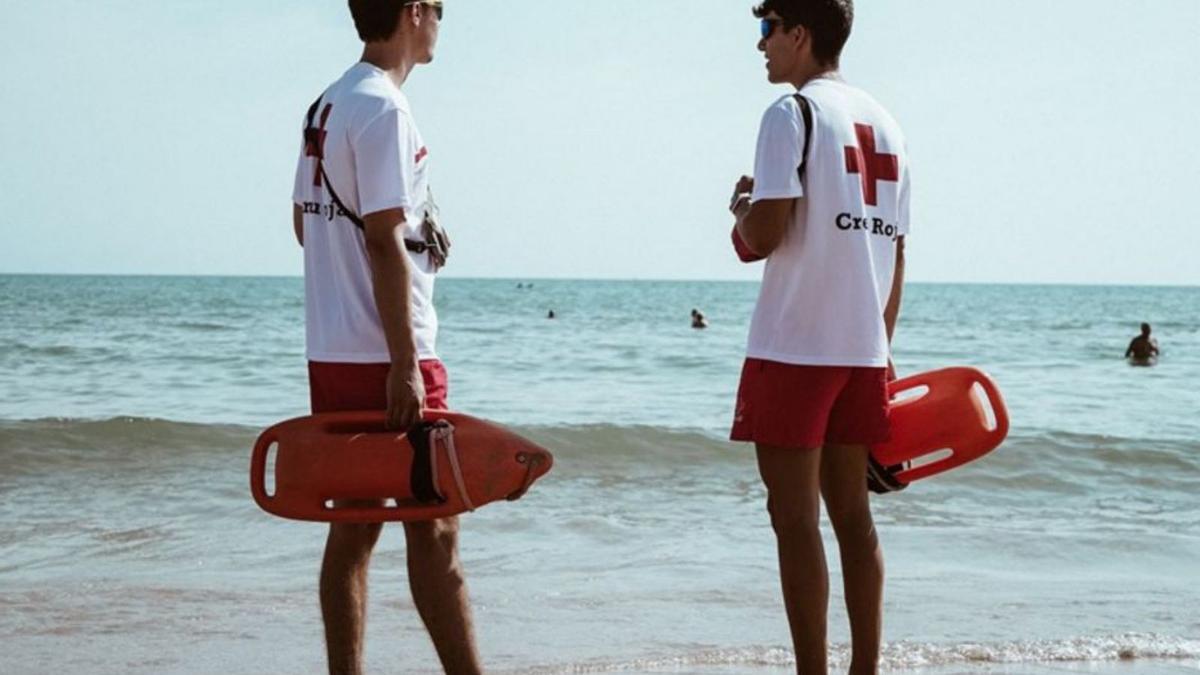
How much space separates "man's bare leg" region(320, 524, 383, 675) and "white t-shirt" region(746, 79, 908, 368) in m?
1.03

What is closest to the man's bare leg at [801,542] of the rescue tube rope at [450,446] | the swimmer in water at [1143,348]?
the rescue tube rope at [450,446]

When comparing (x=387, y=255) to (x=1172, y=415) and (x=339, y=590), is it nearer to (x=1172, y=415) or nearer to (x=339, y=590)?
(x=339, y=590)

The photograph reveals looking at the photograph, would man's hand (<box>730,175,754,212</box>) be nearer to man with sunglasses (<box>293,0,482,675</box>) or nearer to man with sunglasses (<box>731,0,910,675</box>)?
man with sunglasses (<box>731,0,910,675</box>)

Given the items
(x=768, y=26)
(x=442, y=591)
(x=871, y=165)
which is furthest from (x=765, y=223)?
(x=442, y=591)

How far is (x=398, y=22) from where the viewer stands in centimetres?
339

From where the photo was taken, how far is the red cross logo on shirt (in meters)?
3.42

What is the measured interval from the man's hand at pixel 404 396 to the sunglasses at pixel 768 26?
1161mm

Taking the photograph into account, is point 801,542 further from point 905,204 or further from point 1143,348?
point 1143,348

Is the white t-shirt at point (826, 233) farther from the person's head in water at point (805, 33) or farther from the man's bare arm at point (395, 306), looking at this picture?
the man's bare arm at point (395, 306)

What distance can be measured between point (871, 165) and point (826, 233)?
22 centimetres

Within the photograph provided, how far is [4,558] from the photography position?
21.2ft

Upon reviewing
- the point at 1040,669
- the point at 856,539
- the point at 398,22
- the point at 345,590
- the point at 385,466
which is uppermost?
the point at 398,22

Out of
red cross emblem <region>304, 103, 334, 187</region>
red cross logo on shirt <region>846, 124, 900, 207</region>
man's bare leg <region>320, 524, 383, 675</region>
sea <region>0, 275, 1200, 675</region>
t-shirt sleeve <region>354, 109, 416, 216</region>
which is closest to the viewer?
t-shirt sleeve <region>354, 109, 416, 216</region>

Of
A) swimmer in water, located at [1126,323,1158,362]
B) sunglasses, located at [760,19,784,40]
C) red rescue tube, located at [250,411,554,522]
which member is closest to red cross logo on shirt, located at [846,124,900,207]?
sunglasses, located at [760,19,784,40]
